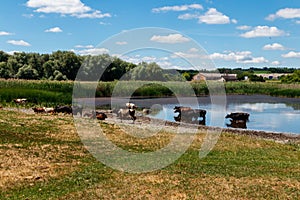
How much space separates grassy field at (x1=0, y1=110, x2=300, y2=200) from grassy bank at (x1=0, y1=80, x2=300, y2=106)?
2142cm

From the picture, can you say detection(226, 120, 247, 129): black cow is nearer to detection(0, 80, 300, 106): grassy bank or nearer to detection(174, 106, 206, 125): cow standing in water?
detection(174, 106, 206, 125): cow standing in water

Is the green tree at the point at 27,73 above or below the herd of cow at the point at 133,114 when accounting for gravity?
above

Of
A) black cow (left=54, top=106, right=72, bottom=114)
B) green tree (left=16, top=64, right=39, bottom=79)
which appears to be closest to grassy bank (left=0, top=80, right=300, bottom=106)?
black cow (left=54, top=106, right=72, bottom=114)

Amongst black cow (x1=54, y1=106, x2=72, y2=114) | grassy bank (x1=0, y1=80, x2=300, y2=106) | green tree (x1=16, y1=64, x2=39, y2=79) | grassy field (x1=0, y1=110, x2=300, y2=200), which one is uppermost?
green tree (x1=16, y1=64, x2=39, y2=79)

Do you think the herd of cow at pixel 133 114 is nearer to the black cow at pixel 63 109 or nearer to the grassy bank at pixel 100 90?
the black cow at pixel 63 109

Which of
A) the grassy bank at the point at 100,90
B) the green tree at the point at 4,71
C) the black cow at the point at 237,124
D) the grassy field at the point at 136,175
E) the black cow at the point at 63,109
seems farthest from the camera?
the green tree at the point at 4,71

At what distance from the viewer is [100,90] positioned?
180 ft

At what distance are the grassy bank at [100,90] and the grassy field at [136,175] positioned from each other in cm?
2142

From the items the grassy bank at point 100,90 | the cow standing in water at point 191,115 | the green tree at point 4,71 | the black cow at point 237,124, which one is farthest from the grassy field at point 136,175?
the green tree at point 4,71

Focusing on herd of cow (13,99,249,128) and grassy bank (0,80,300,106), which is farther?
grassy bank (0,80,300,106)

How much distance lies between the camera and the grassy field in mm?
9180

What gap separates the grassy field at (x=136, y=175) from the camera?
9.18 m

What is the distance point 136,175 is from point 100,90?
44.5 meters

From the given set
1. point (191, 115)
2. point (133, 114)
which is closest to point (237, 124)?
point (191, 115)
